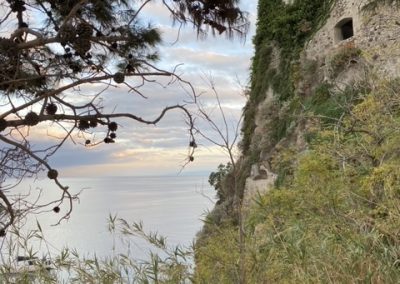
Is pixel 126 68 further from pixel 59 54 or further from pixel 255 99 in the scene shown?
pixel 255 99

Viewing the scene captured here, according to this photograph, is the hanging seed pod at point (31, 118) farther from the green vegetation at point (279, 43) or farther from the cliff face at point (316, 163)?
the green vegetation at point (279, 43)

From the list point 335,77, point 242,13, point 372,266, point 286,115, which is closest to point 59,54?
point 242,13

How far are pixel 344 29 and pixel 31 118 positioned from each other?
981 centimetres

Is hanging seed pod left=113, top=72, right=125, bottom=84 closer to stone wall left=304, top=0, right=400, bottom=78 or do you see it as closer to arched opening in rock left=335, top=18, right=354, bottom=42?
stone wall left=304, top=0, right=400, bottom=78

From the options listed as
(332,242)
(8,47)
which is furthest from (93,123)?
(332,242)

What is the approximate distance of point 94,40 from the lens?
119 inches

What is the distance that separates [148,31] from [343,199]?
6.34 ft

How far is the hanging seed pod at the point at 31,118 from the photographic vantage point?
2807 millimetres

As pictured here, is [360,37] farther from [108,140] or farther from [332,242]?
[332,242]

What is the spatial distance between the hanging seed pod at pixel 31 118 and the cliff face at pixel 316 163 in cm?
107

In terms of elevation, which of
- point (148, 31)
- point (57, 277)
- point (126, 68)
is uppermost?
point (148, 31)

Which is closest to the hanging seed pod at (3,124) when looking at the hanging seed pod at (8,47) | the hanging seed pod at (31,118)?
the hanging seed pod at (31,118)

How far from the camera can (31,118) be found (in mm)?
2809

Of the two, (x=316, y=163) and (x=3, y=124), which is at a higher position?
(x=3, y=124)
